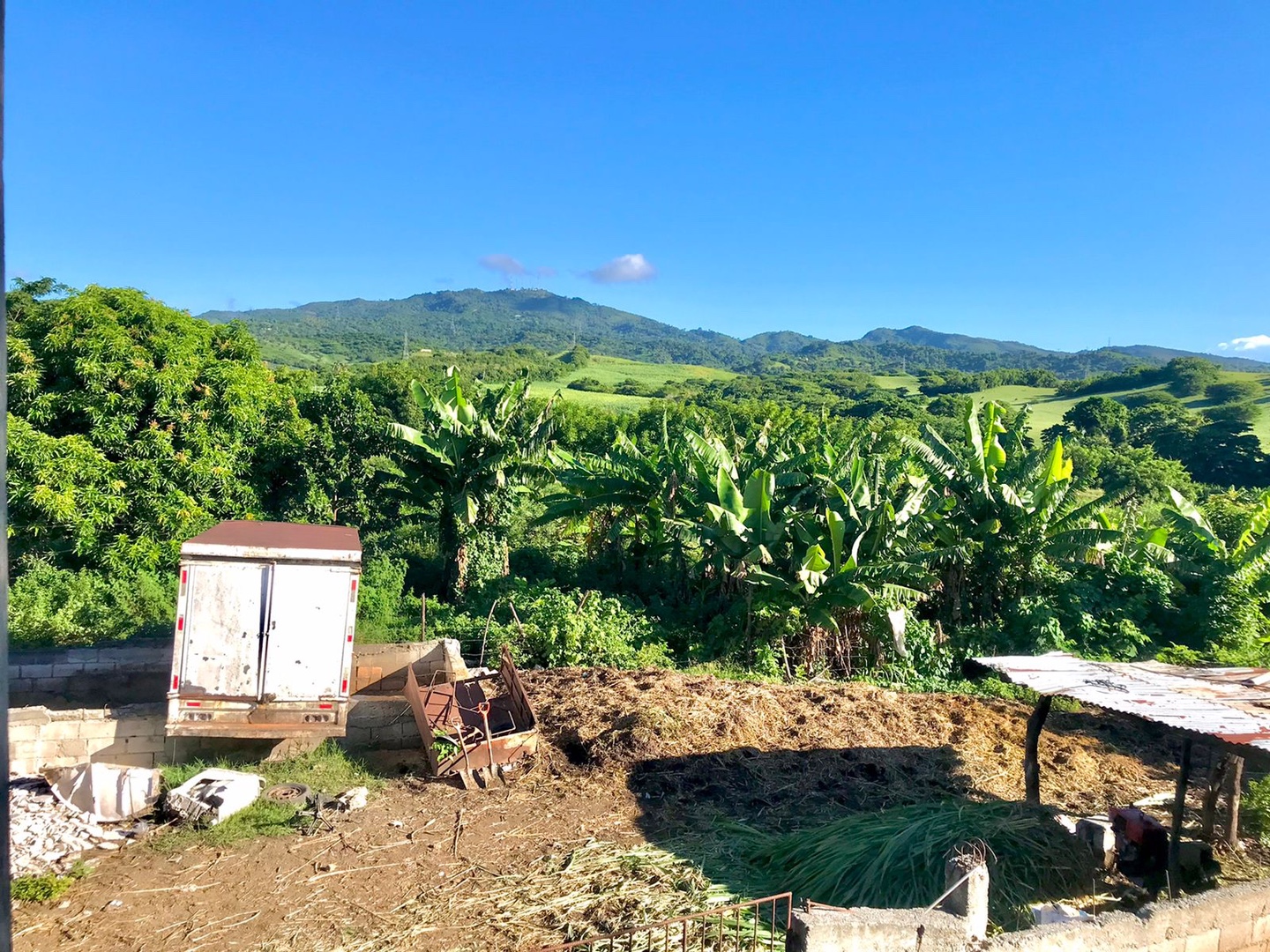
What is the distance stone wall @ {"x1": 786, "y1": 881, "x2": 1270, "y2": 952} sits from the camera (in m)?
4.50

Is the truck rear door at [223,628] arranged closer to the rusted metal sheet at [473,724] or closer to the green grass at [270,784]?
the green grass at [270,784]

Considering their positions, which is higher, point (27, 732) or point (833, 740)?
point (833, 740)

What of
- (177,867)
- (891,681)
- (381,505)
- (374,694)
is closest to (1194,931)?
(177,867)

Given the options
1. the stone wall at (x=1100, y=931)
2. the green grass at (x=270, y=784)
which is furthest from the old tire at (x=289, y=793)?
the stone wall at (x=1100, y=931)

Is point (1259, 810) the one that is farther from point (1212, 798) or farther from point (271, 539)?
point (271, 539)

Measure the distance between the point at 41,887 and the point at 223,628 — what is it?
117 inches

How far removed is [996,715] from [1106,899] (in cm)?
473

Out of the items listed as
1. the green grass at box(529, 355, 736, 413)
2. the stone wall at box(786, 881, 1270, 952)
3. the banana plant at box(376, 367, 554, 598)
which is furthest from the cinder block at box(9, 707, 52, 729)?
the green grass at box(529, 355, 736, 413)

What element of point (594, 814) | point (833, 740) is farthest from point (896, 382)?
point (594, 814)

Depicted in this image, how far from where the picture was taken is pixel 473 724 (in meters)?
10.3

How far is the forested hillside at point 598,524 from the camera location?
14039 millimetres

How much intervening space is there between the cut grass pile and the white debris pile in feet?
18.8

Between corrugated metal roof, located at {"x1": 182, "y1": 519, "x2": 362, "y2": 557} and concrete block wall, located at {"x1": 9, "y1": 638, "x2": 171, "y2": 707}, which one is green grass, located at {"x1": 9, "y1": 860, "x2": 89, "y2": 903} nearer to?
corrugated metal roof, located at {"x1": 182, "y1": 519, "x2": 362, "y2": 557}

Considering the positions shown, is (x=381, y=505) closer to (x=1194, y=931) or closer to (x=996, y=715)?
(x=996, y=715)
